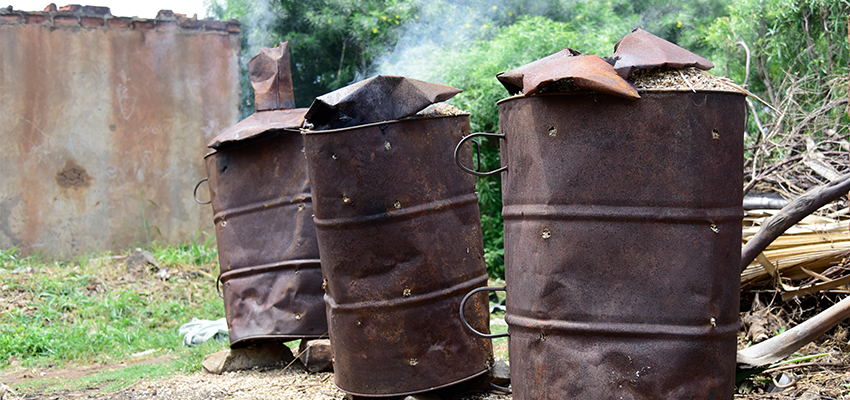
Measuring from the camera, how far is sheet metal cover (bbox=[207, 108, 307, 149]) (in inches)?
171

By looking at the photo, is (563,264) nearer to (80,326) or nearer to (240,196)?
(240,196)

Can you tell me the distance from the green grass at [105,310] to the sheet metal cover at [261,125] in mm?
1724

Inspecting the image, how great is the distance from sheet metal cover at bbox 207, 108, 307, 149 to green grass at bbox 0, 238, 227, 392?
172 centimetres

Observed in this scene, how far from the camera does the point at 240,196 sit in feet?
15.1

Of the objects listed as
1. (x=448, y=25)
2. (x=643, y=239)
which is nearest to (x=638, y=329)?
(x=643, y=239)

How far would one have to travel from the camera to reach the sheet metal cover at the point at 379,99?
3293 millimetres

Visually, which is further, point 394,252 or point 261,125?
point 261,125

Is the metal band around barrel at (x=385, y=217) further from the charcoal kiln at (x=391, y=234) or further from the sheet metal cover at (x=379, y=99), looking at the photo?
the sheet metal cover at (x=379, y=99)

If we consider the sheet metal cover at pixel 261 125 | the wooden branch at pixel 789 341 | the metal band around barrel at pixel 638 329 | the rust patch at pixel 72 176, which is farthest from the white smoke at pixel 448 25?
the metal band around barrel at pixel 638 329

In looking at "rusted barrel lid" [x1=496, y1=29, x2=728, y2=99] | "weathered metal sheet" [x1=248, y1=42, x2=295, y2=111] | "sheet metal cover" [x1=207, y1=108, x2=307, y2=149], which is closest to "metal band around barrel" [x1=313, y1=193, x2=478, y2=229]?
"rusted barrel lid" [x1=496, y1=29, x2=728, y2=99]

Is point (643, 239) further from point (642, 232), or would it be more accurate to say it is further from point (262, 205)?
point (262, 205)

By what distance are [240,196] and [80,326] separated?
3.15 m

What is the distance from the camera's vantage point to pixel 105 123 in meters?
8.88

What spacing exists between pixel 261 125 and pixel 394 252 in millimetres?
1639
